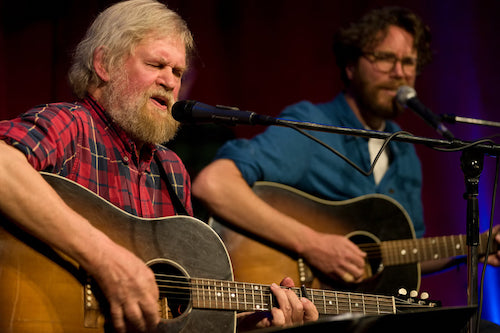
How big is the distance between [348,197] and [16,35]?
2.12 m

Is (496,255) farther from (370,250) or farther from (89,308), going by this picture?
(89,308)

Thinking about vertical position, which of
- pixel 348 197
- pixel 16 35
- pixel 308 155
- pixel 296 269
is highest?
pixel 16 35

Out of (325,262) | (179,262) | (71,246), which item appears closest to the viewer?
(71,246)

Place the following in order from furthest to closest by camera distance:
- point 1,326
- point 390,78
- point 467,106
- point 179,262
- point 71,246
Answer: point 467,106, point 390,78, point 179,262, point 71,246, point 1,326

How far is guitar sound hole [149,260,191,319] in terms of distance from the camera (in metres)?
1.89

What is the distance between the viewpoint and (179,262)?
1986 mm

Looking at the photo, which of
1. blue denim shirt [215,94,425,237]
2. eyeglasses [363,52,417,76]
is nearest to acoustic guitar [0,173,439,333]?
blue denim shirt [215,94,425,237]

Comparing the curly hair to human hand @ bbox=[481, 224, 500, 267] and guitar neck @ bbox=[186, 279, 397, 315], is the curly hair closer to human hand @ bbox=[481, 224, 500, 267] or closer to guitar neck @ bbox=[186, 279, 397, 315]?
human hand @ bbox=[481, 224, 500, 267]

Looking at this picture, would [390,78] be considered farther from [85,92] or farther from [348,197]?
[85,92]

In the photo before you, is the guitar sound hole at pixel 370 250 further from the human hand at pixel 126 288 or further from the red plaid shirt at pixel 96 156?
the human hand at pixel 126 288

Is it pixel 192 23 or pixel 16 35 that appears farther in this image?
pixel 192 23

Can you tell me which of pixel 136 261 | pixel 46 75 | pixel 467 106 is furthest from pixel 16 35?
pixel 467 106

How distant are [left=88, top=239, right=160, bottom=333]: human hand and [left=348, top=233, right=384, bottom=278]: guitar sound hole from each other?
5.15 feet

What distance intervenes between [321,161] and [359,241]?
1.72 feet
